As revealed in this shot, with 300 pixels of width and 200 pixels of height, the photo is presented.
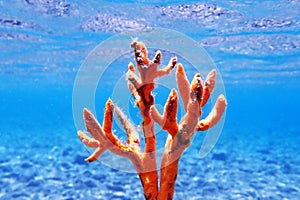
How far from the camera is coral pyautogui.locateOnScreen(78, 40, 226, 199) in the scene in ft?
9.80

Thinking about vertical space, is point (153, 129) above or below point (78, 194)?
below

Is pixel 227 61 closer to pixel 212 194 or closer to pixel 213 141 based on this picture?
pixel 212 194

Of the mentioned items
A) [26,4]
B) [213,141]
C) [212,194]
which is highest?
[26,4]

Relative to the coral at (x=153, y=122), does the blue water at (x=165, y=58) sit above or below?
→ above

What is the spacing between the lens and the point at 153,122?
3.40m

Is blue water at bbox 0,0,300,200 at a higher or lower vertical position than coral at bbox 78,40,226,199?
higher

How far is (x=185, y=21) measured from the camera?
1689 cm

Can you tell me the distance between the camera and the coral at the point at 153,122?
2.99m

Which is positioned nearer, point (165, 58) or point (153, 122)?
point (153, 122)

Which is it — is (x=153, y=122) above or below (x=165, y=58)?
below

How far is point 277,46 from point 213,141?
2176cm

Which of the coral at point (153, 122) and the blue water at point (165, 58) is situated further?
the blue water at point (165, 58)

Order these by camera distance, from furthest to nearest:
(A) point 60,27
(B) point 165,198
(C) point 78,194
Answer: (A) point 60,27 < (C) point 78,194 < (B) point 165,198

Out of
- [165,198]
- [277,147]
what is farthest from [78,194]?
[277,147]
